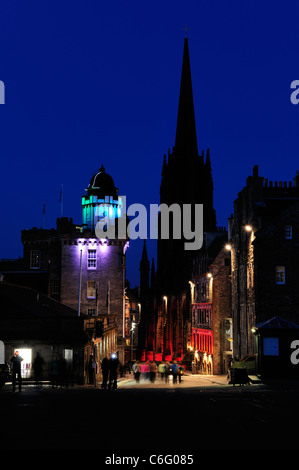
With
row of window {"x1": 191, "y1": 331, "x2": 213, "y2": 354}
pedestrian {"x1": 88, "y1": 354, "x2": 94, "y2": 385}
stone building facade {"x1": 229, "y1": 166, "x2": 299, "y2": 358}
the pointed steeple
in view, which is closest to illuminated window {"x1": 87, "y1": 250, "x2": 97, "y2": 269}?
row of window {"x1": 191, "y1": 331, "x2": 213, "y2": 354}

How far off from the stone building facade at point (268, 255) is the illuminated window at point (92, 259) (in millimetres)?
23996

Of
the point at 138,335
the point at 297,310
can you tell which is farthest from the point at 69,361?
the point at 138,335

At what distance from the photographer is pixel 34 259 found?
69625 mm


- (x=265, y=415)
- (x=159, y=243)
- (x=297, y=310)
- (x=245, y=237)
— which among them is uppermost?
(x=159, y=243)

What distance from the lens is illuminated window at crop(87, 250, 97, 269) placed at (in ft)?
222

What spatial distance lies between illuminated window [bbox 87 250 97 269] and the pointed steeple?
144 ft

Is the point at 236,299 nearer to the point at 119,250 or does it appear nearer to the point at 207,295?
the point at 207,295

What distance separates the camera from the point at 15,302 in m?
37.2

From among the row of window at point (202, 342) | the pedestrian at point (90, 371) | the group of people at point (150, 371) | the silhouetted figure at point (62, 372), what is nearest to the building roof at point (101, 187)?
the row of window at point (202, 342)

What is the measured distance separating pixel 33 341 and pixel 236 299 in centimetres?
2211

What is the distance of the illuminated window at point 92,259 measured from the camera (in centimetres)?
6775

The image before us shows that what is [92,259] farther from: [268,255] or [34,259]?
[268,255]

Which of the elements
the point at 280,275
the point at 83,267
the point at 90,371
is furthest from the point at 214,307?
the point at 90,371
